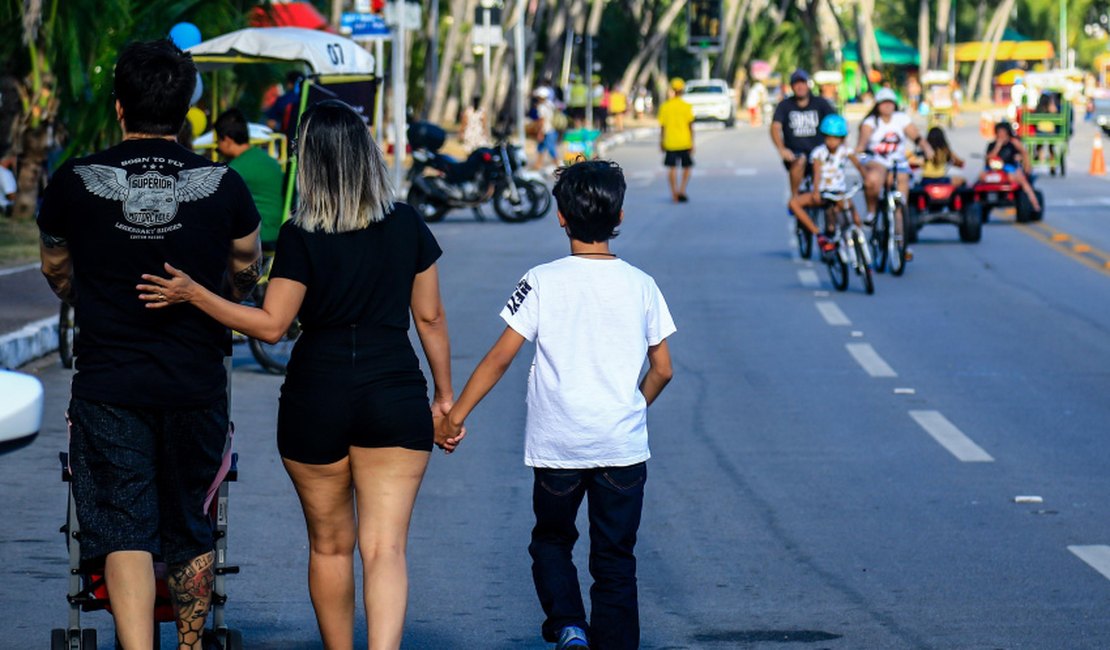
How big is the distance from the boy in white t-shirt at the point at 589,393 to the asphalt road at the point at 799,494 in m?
0.76

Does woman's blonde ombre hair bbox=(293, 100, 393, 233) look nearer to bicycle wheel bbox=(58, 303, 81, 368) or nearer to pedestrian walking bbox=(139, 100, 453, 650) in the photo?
pedestrian walking bbox=(139, 100, 453, 650)

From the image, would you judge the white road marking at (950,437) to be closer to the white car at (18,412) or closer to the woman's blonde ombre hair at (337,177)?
the woman's blonde ombre hair at (337,177)

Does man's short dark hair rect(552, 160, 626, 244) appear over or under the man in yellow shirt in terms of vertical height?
over

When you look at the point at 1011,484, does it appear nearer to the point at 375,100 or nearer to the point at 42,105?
the point at 375,100

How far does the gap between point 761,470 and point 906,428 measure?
1.48 metres

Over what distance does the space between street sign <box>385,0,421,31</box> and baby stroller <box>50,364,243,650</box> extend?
25.3m

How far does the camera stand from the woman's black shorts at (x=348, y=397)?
510cm

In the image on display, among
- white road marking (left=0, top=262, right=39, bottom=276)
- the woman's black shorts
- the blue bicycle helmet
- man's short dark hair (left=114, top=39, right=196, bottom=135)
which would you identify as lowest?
white road marking (left=0, top=262, right=39, bottom=276)

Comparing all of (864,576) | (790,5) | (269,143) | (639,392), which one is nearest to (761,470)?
(864,576)

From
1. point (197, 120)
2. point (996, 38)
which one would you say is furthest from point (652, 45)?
point (197, 120)

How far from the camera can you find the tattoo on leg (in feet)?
16.8

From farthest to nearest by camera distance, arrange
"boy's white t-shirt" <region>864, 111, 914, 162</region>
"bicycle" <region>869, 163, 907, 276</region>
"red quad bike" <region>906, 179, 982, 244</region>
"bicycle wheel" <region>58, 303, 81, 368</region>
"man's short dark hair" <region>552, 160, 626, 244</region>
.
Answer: "red quad bike" <region>906, 179, 982, 244</region> → "boy's white t-shirt" <region>864, 111, 914, 162</region> → "bicycle" <region>869, 163, 907, 276</region> → "bicycle wheel" <region>58, 303, 81, 368</region> → "man's short dark hair" <region>552, 160, 626, 244</region>

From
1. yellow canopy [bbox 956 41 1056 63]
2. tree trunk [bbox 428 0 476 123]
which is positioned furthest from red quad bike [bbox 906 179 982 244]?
yellow canopy [bbox 956 41 1056 63]

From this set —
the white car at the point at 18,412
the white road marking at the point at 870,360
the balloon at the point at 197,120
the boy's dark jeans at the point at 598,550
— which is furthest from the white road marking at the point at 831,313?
the white car at the point at 18,412
